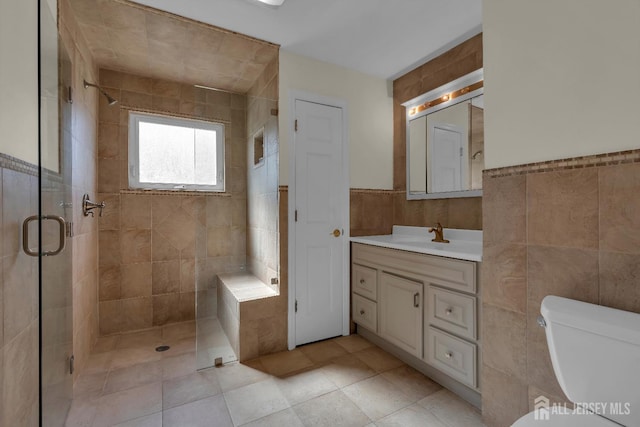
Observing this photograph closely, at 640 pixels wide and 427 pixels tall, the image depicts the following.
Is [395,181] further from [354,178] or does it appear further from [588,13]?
[588,13]

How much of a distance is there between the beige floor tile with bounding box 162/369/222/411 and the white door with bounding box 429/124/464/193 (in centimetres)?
220

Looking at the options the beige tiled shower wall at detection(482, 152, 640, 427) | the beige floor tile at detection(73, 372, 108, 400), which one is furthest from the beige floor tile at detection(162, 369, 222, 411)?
the beige tiled shower wall at detection(482, 152, 640, 427)

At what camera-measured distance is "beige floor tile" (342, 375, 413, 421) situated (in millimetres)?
1543

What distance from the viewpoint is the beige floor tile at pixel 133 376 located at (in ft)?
5.75

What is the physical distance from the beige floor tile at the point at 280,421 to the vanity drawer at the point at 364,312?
3.08 feet

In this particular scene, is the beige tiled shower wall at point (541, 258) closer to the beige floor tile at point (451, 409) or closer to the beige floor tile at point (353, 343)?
the beige floor tile at point (451, 409)

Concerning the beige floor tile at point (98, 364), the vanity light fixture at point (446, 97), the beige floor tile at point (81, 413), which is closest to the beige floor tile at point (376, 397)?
the beige floor tile at point (81, 413)

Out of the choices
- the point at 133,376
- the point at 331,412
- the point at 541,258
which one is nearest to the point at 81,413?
the point at 133,376

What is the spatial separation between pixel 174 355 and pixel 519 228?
8.09 feet

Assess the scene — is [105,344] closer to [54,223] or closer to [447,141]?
[54,223]

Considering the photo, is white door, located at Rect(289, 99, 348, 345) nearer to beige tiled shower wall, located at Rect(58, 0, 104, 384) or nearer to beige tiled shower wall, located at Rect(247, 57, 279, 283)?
beige tiled shower wall, located at Rect(247, 57, 279, 283)

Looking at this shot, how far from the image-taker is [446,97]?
226 cm

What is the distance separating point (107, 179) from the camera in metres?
2.50

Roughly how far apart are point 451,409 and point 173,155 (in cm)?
299
